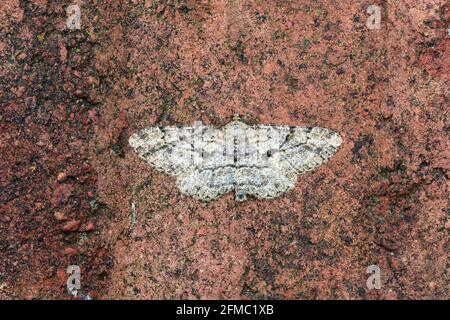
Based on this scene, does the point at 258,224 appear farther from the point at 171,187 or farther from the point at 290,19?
the point at 290,19

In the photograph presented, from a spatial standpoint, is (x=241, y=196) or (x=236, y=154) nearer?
(x=241, y=196)

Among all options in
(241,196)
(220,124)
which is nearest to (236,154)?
(220,124)

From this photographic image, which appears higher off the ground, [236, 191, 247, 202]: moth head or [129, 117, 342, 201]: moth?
[129, 117, 342, 201]: moth

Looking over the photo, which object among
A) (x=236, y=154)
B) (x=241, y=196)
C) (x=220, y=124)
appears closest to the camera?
(x=241, y=196)

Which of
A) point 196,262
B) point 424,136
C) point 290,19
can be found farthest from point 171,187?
point 424,136

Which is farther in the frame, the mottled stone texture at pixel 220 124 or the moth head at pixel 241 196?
the moth head at pixel 241 196

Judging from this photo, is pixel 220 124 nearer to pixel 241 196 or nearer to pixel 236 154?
pixel 236 154
